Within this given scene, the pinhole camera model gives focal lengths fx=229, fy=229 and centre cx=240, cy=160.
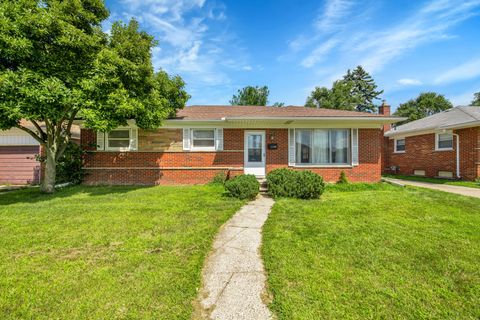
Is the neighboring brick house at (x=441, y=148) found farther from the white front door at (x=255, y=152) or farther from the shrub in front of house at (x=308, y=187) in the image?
the white front door at (x=255, y=152)

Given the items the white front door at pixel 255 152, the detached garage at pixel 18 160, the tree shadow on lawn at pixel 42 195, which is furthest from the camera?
the detached garage at pixel 18 160

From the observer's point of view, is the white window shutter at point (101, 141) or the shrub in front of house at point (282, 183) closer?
the shrub in front of house at point (282, 183)

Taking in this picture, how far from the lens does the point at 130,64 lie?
6.94 meters

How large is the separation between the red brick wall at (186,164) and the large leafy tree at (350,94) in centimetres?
3039

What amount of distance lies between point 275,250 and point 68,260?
295 centimetres

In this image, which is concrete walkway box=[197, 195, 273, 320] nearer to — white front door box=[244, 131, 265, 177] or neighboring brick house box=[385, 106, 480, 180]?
white front door box=[244, 131, 265, 177]

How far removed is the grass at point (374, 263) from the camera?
2229mm

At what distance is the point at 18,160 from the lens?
37.0 feet

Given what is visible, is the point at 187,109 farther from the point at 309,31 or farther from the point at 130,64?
the point at 309,31

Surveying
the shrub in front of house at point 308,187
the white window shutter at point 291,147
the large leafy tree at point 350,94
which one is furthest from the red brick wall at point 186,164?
the large leafy tree at point 350,94

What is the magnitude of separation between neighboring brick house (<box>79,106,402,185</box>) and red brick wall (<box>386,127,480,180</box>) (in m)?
5.09

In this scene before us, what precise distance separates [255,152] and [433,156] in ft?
34.9

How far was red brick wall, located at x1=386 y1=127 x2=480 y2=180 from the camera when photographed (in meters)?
10.8

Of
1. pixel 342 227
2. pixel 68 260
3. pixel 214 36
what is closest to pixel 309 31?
pixel 214 36
